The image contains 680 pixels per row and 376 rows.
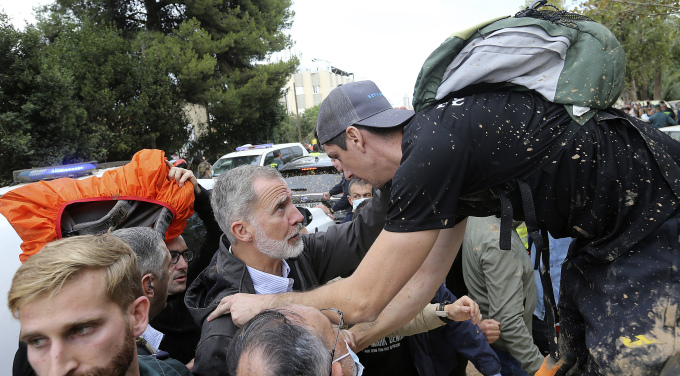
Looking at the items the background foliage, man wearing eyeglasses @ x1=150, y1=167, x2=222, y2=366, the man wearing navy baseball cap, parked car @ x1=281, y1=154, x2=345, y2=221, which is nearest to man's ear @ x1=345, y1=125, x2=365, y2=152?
the man wearing navy baseball cap

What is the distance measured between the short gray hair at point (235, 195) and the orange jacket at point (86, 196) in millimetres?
384

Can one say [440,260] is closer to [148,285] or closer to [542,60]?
[542,60]

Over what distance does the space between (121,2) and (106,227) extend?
2223cm

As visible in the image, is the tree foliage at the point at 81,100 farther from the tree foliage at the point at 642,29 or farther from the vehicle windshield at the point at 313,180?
the tree foliage at the point at 642,29

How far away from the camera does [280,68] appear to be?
22.4 metres

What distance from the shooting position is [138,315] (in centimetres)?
167


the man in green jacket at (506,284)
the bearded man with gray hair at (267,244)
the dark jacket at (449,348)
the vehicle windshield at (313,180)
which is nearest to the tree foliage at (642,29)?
the vehicle windshield at (313,180)

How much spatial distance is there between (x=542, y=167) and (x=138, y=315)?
1.49 metres

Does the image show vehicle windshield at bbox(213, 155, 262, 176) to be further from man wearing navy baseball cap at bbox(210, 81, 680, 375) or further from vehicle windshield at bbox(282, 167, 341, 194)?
man wearing navy baseball cap at bbox(210, 81, 680, 375)

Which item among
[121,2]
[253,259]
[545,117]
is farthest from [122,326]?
[121,2]

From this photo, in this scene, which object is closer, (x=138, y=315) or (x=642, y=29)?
(x=138, y=315)

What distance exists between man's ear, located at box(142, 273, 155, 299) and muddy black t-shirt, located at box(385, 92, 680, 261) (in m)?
1.45

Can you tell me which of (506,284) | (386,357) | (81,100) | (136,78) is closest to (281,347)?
(386,357)

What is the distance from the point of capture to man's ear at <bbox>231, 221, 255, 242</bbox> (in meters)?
2.53
